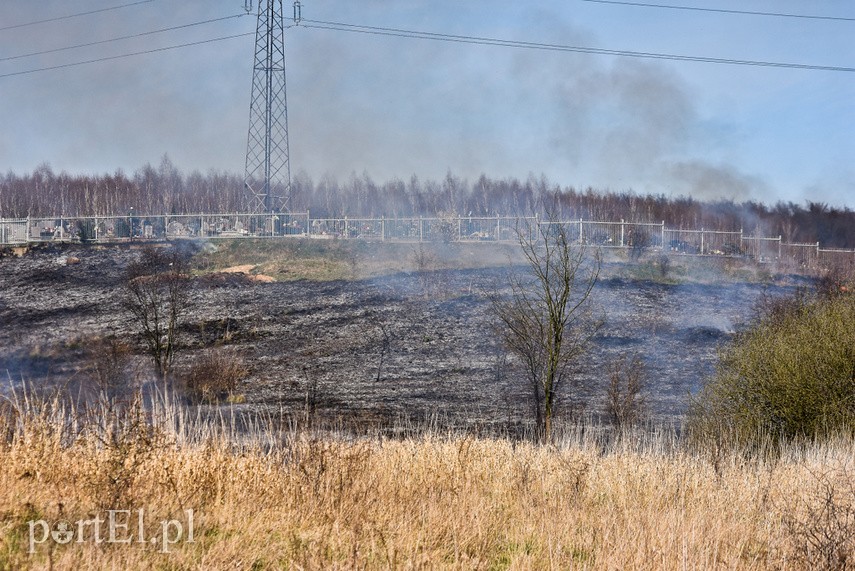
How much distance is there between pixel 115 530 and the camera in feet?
17.5

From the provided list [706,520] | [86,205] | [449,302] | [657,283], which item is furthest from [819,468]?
[86,205]

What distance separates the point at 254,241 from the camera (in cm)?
3828

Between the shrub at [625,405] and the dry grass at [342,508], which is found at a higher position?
the dry grass at [342,508]

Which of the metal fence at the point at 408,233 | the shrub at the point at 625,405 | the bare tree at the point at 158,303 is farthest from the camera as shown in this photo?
the metal fence at the point at 408,233

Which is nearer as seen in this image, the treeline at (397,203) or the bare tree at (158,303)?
the bare tree at (158,303)

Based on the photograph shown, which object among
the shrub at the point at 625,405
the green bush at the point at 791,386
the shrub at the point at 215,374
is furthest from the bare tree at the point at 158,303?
the green bush at the point at 791,386

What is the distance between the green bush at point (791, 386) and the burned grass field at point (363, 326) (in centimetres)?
464

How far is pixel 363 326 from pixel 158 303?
311 inches

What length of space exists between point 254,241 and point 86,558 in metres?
34.6

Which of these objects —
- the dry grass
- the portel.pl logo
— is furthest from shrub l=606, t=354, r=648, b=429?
the portel.pl logo

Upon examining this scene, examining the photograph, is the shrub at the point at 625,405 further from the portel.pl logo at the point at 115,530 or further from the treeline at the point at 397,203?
the treeline at the point at 397,203

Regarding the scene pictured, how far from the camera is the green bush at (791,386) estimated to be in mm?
14266

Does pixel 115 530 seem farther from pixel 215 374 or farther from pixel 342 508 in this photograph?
pixel 215 374

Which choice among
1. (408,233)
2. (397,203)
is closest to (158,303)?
(408,233)
